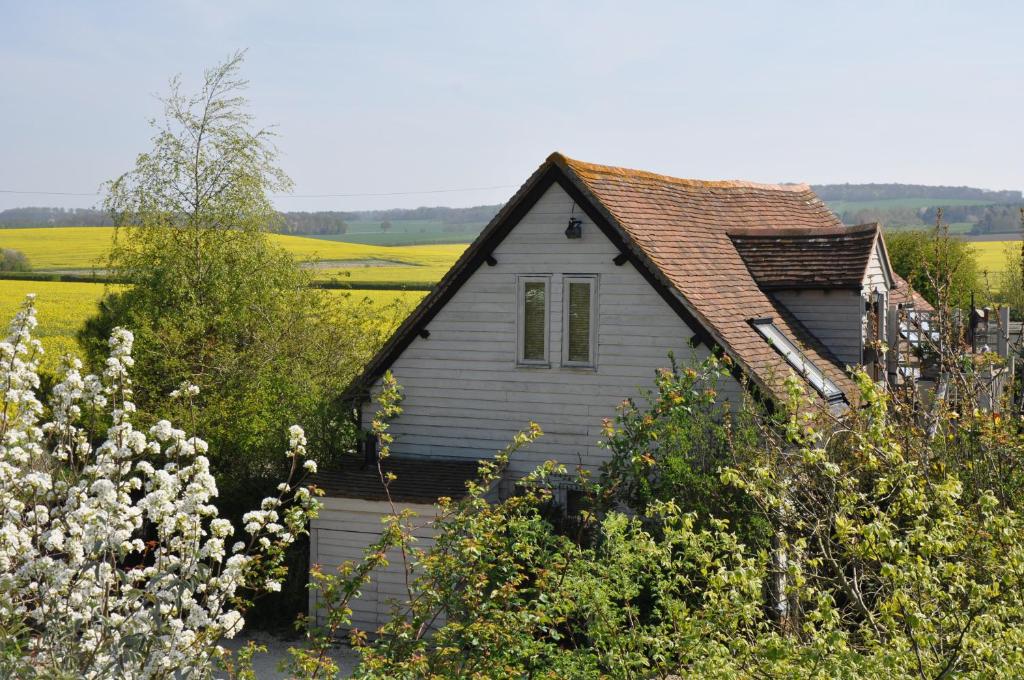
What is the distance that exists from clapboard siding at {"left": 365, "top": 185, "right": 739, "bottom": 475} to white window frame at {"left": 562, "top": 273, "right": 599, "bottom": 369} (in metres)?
0.07

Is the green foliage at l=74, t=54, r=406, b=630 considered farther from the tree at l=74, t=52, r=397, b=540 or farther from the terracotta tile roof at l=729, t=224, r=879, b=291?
the terracotta tile roof at l=729, t=224, r=879, b=291

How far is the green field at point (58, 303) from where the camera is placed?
128ft

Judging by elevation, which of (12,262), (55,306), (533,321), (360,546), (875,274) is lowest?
(360,546)

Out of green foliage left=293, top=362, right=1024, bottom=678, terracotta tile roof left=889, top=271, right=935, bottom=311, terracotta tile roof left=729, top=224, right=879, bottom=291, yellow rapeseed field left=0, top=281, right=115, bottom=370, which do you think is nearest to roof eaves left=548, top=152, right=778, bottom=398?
green foliage left=293, top=362, right=1024, bottom=678

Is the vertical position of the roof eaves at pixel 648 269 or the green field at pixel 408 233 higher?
the green field at pixel 408 233

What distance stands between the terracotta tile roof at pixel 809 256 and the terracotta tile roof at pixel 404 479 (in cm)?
684

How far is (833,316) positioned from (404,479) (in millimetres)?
8464

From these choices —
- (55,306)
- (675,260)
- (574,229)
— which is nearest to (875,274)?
(675,260)

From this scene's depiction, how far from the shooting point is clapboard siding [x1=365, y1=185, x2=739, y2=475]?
17328 millimetres

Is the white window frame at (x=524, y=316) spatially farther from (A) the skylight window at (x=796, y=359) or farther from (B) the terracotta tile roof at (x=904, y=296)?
(B) the terracotta tile roof at (x=904, y=296)

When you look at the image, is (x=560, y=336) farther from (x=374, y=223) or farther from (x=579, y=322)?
(x=374, y=223)

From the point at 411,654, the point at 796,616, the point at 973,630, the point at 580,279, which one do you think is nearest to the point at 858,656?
the point at 973,630

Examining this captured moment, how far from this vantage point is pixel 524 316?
18.0 m

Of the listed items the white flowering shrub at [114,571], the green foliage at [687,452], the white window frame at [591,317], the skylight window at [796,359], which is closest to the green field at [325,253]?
the white window frame at [591,317]
